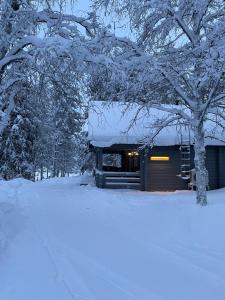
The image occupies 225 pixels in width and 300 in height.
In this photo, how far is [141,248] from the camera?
917cm

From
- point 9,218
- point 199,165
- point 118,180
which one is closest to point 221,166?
point 118,180

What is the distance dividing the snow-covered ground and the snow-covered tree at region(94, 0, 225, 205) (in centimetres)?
314

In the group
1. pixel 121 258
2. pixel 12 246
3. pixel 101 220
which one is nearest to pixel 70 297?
pixel 121 258

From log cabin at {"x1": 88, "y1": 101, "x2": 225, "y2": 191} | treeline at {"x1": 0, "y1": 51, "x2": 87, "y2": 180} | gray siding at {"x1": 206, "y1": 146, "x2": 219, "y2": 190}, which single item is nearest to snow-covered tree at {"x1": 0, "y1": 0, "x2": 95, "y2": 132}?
treeline at {"x1": 0, "y1": 51, "x2": 87, "y2": 180}

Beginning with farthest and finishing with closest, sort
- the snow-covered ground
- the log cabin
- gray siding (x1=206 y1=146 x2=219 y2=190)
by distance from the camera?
gray siding (x1=206 y1=146 x2=219 y2=190) < the log cabin < the snow-covered ground

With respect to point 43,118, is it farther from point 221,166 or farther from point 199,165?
point 221,166

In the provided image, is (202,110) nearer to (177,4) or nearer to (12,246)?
(177,4)

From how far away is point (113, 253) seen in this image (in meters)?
8.67

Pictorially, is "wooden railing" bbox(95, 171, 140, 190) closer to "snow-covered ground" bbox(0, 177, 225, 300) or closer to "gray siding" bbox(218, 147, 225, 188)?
"gray siding" bbox(218, 147, 225, 188)

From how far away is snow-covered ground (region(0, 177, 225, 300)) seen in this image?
6.23m

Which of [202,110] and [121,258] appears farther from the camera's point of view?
[202,110]

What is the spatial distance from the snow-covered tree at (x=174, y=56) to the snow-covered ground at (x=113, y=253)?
314cm

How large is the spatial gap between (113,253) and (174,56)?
7.74 meters

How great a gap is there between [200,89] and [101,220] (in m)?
5.02
